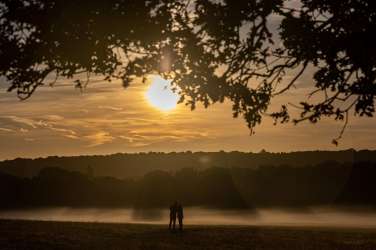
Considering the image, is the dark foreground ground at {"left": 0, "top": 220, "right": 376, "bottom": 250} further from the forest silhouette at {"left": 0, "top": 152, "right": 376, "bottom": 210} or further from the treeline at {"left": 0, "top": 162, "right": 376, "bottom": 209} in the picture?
the treeline at {"left": 0, "top": 162, "right": 376, "bottom": 209}

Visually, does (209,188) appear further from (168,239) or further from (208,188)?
(168,239)

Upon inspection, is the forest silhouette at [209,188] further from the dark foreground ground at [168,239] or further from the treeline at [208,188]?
the dark foreground ground at [168,239]

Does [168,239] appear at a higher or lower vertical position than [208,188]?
lower

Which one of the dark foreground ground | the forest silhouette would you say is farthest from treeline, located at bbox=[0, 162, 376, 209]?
the dark foreground ground

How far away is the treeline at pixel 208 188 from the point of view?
106m

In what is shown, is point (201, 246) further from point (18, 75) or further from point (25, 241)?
point (18, 75)

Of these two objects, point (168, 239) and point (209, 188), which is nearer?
point (168, 239)

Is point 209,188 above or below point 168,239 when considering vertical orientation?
above

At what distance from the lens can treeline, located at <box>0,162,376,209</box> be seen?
10625 centimetres

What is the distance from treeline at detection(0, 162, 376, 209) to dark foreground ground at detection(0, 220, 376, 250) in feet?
211

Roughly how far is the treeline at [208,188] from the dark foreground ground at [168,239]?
6429cm

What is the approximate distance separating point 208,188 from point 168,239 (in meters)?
73.9

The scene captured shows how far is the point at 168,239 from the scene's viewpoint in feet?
116

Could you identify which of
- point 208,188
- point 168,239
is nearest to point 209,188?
point 208,188
